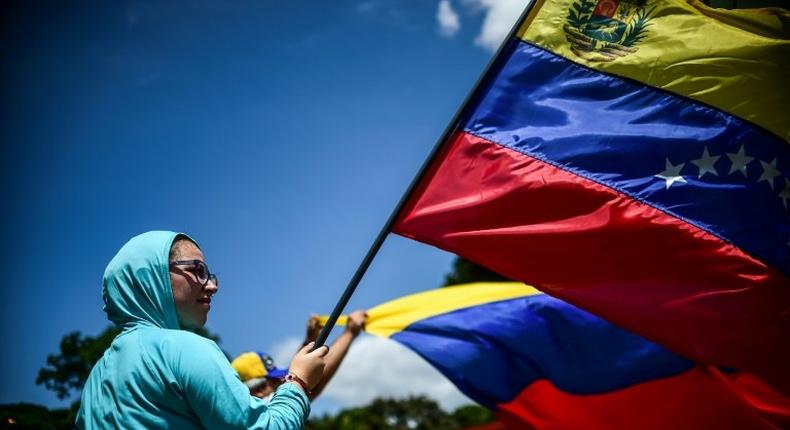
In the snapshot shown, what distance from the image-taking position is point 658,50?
4.00 metres

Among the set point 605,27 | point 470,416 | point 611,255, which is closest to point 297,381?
point 611,255

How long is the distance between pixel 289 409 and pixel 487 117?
7.54 ft

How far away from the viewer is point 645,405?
5750 mm

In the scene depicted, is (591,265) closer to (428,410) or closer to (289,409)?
(289,409)

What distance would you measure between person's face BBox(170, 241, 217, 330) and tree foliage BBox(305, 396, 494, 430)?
18190mm

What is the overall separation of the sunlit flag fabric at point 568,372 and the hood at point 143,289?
359cm

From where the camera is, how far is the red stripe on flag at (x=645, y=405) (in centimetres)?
543

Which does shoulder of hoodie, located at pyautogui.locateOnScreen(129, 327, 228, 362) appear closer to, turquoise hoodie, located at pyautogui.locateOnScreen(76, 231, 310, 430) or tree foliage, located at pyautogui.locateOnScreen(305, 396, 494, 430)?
turquoise hoodie, located at pyautogui.locateOnScreen(76, 231, 310, 430)

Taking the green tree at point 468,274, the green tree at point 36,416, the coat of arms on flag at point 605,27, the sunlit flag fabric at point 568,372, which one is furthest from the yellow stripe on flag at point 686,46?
the green tree at point 468,274

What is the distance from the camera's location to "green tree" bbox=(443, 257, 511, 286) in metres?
20.3

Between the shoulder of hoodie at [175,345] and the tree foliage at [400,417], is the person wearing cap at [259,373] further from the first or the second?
the tree foliage at [400,417]

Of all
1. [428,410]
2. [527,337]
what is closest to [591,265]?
[527,337]

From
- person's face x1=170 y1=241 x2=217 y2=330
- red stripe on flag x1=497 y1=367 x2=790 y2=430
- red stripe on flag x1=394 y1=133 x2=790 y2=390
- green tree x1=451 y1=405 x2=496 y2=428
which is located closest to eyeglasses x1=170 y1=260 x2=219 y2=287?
person's face x1=170 y1=241 x2=217 y2=330

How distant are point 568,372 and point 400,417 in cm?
1648
